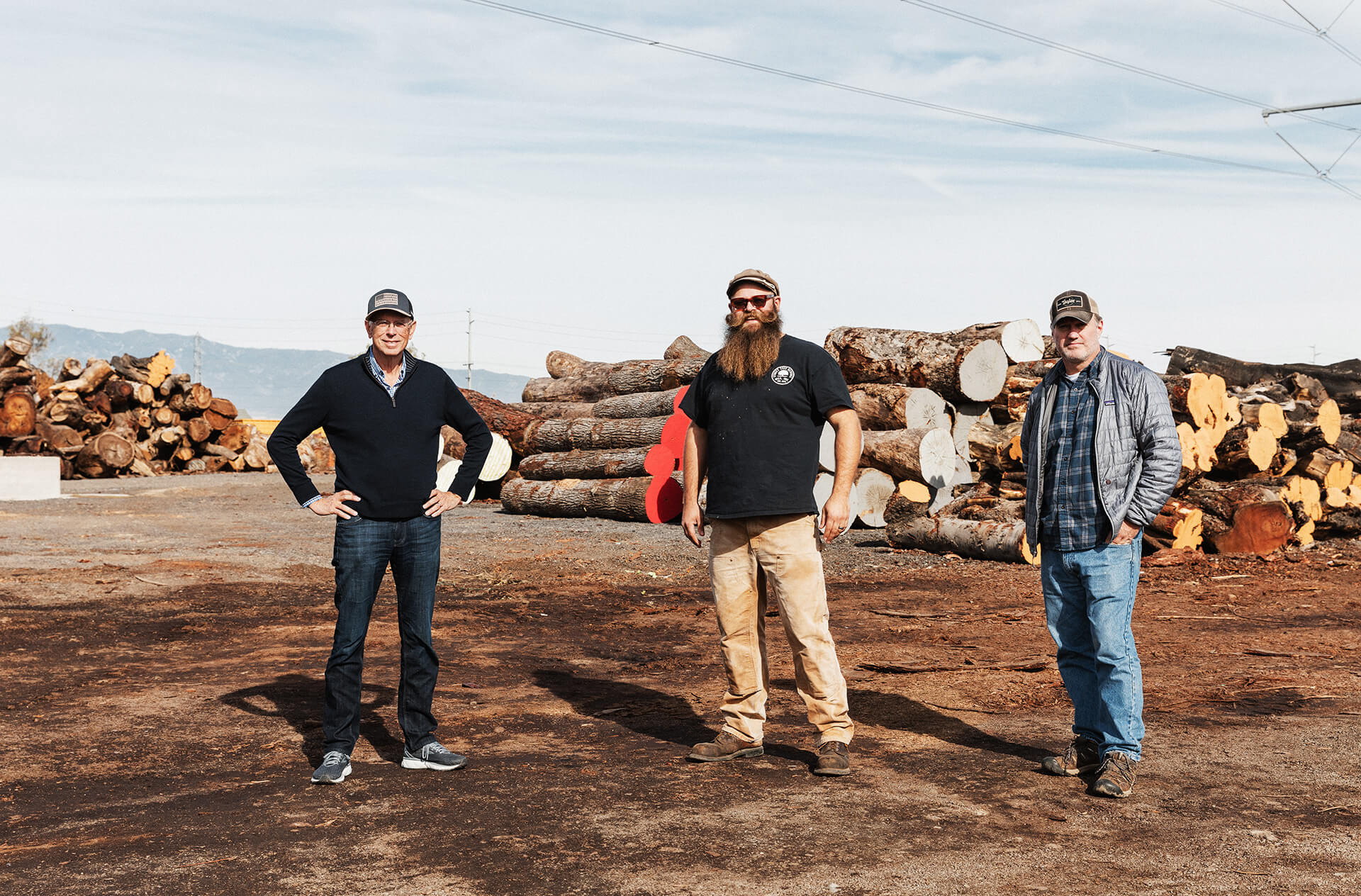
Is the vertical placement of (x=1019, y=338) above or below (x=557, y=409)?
above

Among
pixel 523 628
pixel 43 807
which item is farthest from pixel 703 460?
pixel 523 628

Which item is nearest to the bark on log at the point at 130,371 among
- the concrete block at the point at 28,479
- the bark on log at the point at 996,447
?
the concrete block at the point at 28,479

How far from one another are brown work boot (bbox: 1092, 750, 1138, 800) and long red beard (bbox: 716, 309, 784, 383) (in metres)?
2.32

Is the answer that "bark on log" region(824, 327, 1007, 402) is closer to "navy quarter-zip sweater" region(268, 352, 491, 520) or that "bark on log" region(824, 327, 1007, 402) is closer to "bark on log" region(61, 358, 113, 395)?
"navy quarter-zip sweater" region(268, 352, 491, 520)

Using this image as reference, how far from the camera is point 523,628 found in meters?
9.38

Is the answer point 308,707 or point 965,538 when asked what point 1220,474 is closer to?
point 965,538

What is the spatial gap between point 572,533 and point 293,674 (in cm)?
950

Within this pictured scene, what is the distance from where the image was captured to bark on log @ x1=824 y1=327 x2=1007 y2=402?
15.8 m

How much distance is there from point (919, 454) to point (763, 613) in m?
10.3

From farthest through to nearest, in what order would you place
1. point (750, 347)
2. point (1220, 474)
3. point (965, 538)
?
point (1220, 474) < point (965, 538) < point (750, 347)

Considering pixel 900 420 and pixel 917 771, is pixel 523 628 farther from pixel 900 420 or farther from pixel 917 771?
pixel 900 420

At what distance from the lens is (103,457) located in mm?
29234

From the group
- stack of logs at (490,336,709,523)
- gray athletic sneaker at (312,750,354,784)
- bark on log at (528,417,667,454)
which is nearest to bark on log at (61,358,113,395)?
stack of logs at (490,336,709,523)

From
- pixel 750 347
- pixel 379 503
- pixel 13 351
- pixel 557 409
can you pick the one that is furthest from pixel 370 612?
pixel 13 351
